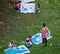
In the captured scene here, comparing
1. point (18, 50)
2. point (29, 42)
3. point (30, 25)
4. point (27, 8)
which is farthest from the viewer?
point (27, 8)

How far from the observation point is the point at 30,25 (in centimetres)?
3058

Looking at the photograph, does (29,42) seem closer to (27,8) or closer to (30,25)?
(30,25)

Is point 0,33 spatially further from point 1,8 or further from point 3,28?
point 1,8

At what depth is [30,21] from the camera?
103ft

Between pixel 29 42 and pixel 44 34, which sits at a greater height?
pixel 44 34

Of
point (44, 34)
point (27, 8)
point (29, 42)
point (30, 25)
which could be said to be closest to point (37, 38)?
point (29, 42)

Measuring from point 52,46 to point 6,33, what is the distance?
3975 millimetres

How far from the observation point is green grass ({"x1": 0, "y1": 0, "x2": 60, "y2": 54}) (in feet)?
87.8

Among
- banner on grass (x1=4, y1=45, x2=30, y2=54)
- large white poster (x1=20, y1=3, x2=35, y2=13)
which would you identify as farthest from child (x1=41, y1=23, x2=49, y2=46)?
large white poster (x1=20, y1=3, x2=35, y2=13)

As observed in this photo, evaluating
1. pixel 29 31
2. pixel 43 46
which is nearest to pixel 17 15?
pixel 29 31

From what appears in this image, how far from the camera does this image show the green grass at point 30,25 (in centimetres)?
2675

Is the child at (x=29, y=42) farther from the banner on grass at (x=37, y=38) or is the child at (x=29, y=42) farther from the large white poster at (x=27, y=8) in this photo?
the large white poster at (x=27, y=8)

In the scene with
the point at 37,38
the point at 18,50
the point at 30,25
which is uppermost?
the point at 30,25

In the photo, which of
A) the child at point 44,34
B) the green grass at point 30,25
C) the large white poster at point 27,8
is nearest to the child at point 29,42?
the green grass at point 30,25
